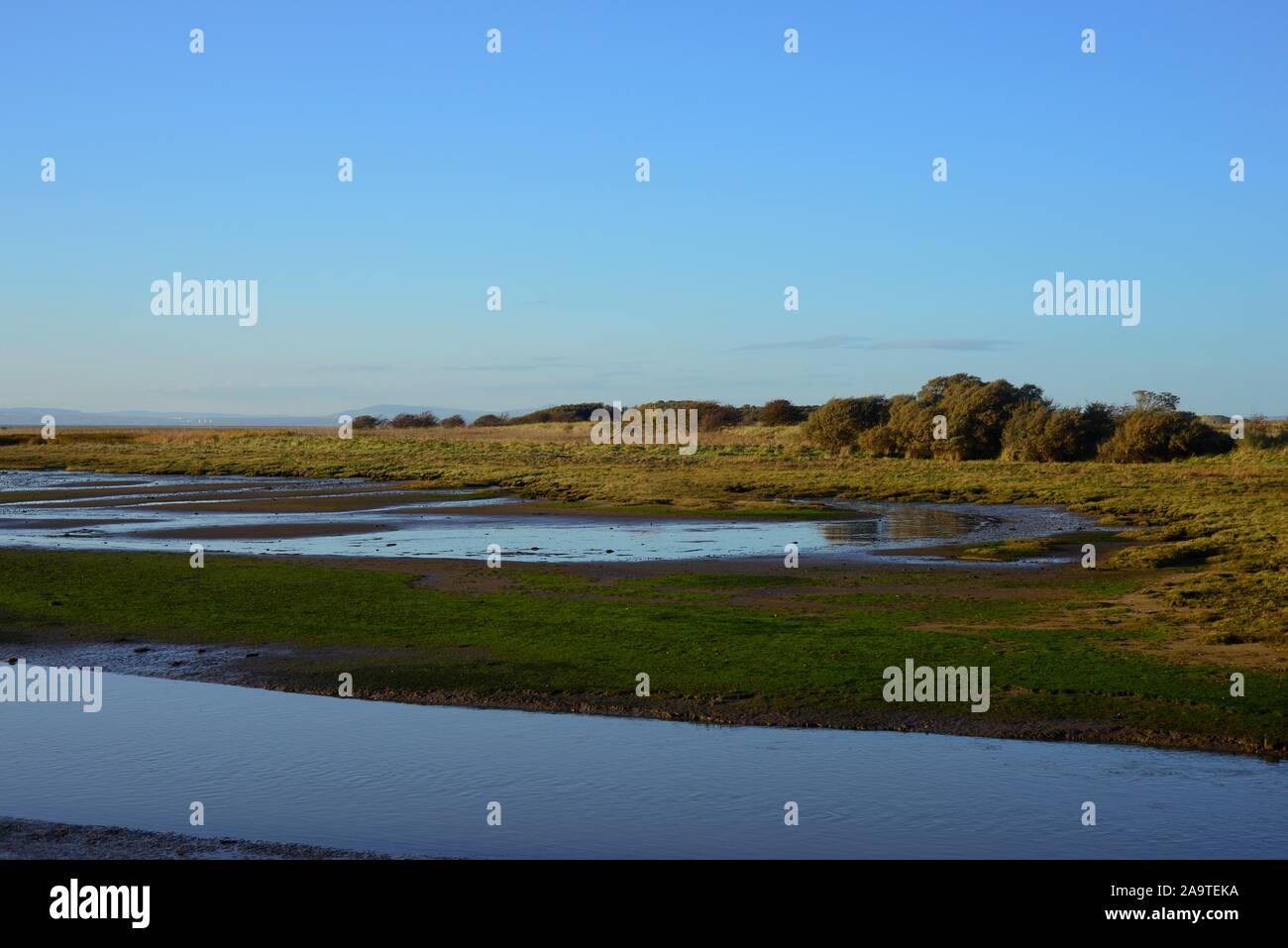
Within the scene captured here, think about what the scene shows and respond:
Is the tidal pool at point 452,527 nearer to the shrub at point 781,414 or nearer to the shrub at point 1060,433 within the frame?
the shrub at point 1060,433

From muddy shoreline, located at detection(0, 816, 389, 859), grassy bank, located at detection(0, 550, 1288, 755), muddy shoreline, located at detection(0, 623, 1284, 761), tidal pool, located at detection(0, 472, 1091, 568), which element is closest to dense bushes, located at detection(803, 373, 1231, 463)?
tidal pool, located at detection(0, 472, 1091, 568)

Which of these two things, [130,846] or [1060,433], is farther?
[1060,433]

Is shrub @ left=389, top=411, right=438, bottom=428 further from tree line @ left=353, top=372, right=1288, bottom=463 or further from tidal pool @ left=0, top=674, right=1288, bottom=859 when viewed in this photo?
tidal pool @ left=0, top=674, right=1288, bottom=859

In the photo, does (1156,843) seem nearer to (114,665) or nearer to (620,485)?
→ (114,665)

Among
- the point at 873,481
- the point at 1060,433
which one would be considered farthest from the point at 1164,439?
the point at 873,481

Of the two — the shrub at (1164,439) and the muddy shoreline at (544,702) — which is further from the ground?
the shrub at (1164,439)

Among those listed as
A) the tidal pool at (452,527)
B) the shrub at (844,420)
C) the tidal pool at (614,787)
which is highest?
the shrub at (844,420)

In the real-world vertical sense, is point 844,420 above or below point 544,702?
above

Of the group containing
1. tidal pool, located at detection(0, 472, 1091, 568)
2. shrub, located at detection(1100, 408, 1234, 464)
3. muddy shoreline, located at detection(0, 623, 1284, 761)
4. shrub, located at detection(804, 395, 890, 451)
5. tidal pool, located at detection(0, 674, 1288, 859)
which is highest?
shrub, located at detection(804, 395, 890, 451)

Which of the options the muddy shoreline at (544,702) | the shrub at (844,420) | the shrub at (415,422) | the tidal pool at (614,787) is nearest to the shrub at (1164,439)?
the shrub at (844,420)

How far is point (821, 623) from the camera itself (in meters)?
18.3

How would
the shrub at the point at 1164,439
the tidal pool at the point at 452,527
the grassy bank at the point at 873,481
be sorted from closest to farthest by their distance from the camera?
the grassy bank at the point at 873,481, the tidal pool at the point at 452,527, the shrub at the point at 1164,439

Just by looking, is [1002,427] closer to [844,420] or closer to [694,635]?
[844,420]

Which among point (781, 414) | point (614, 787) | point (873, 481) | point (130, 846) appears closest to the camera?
point (130, 846)
